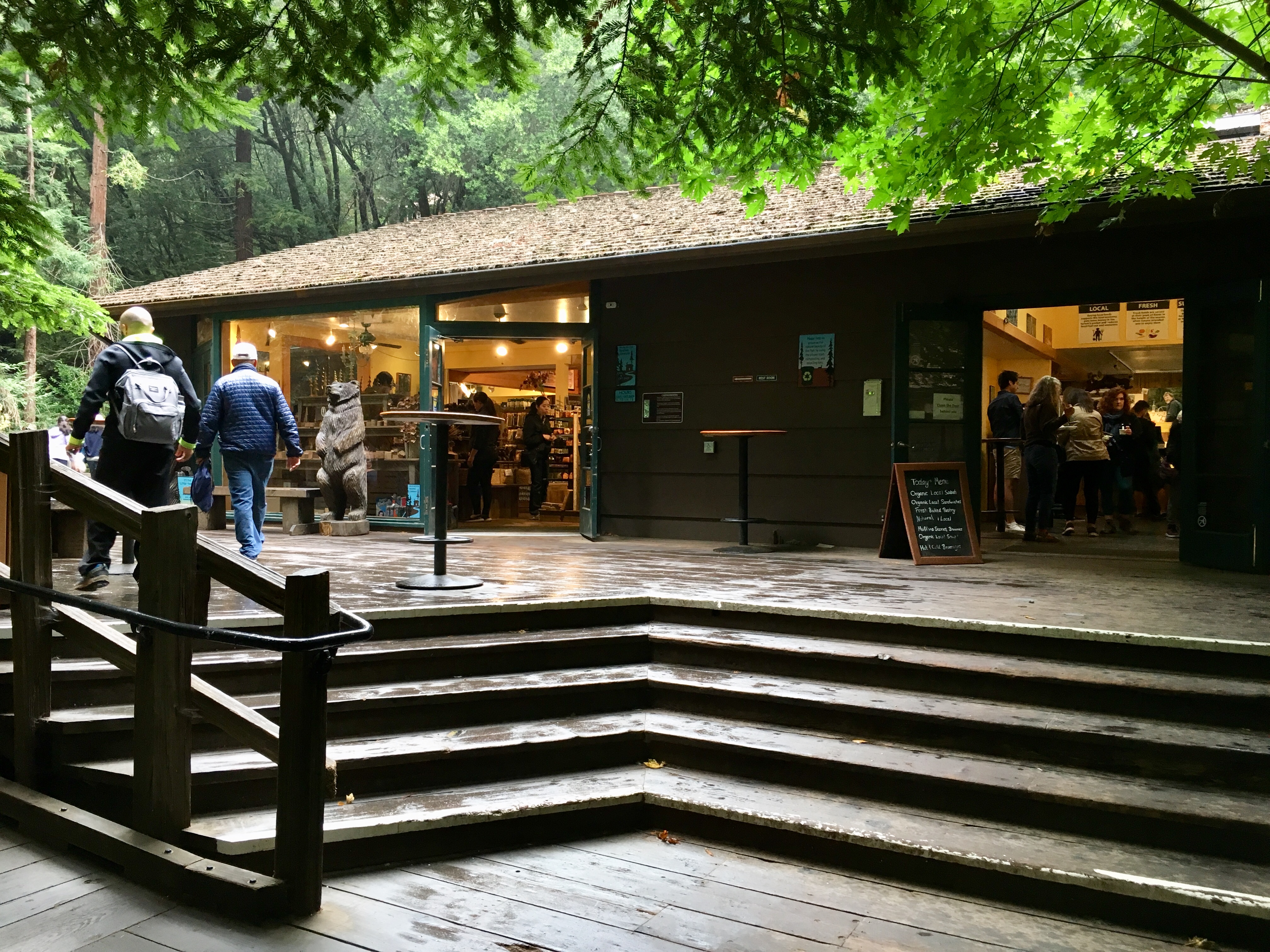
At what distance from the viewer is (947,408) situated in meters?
8.21

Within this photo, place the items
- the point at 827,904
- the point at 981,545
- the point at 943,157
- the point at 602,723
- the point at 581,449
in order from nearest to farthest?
1. the point at 827,904
2. the point at 602,723
3. the point at 943,157
4. the point at 981,545
5. the point at 581,449

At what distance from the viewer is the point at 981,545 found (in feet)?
28.6

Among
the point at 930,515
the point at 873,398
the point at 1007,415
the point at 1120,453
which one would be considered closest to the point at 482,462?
the point at 873,398

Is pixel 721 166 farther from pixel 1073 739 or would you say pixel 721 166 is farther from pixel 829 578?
pixel 1073 739

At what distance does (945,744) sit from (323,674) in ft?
8.44

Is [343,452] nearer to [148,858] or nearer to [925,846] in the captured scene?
[148,858]

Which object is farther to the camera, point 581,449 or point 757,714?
point 581,449

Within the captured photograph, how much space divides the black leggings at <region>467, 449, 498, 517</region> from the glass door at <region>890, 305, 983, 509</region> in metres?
5.65

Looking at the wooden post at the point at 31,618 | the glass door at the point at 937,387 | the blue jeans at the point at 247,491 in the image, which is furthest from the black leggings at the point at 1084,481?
the wooden post at the point at 31,618

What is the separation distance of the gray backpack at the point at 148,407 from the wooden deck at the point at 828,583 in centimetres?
90

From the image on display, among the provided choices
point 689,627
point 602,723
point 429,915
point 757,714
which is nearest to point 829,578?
point 689,627

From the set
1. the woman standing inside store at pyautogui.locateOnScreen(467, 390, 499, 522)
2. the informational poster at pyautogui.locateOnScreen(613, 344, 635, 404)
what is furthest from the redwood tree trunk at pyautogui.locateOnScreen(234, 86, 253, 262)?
the informational poster at pyautogui.locateOnScreen(613, 344, 635, 404)

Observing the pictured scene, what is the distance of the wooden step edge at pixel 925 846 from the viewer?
2.77 m

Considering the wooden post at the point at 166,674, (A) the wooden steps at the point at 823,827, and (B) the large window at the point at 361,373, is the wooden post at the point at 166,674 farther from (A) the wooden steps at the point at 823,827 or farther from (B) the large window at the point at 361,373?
(B) the large window at the point at 361,373
